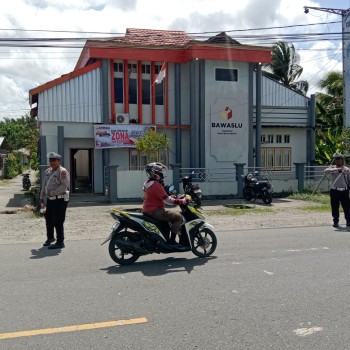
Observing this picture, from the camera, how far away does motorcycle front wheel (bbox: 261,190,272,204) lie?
54.4 ft

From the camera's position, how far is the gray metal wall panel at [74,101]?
18.9m

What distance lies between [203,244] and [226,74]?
573 inches

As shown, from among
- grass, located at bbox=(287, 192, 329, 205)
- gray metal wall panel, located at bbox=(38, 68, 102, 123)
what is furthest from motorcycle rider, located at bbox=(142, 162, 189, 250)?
gray metal wall panel, located at bbox=(38, 68, 102, 123)

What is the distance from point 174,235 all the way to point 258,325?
9.75 feet

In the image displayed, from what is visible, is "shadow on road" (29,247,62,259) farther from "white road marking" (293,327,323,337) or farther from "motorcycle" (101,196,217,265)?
"white road marking" (293,327,323,337)

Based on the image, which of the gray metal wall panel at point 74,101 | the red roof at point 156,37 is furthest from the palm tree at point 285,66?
the gray metal wall panel at point 74,101

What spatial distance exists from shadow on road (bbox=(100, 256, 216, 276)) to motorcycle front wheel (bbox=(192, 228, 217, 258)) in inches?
5.1

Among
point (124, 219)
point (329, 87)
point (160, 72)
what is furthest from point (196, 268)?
point (329, 87)

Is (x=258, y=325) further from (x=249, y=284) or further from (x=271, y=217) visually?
(x=271, y=217)

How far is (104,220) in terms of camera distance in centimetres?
1252

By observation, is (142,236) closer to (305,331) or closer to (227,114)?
(305,331)

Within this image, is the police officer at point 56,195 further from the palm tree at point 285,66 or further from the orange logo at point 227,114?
the palm tree at point 285,66

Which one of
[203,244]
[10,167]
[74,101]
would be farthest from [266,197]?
[10,167]

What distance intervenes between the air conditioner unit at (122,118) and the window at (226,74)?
4.44 meters
